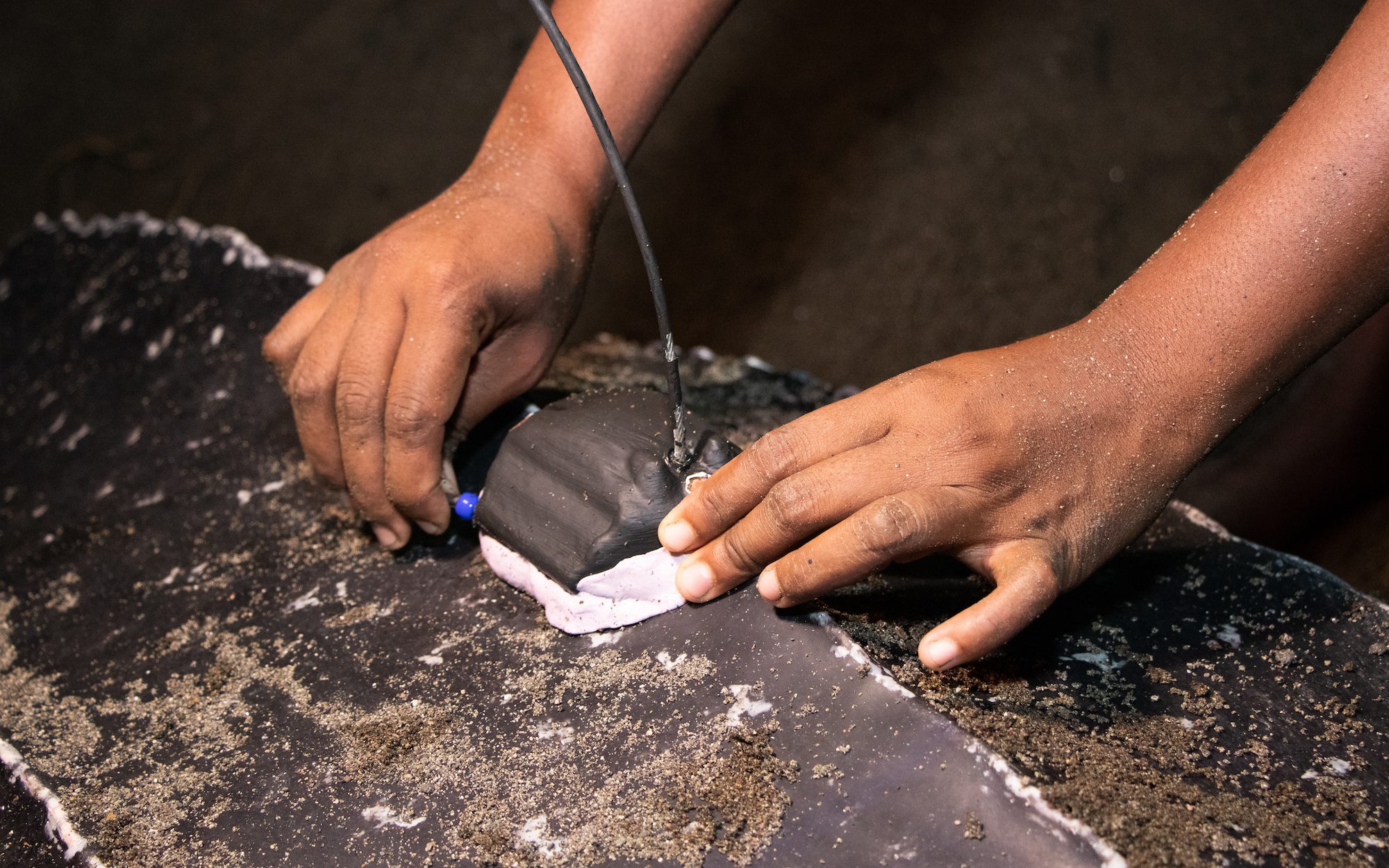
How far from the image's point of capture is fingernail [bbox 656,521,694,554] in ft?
3.22

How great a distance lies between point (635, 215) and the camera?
1.00 meters

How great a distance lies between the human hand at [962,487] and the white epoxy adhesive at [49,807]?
59 cm

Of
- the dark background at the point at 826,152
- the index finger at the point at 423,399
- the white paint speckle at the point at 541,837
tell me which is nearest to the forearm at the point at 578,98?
the index finger at the point at 423,399

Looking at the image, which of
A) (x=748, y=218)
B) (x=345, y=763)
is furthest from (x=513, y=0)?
(x=345, y=763)

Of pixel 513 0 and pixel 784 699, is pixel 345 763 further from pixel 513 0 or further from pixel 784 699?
pixel 513 0

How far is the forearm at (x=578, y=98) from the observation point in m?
1.36

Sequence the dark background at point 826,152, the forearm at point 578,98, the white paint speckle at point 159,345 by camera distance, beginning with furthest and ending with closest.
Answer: the dark background at point 826,152, the white paint speckle at point 159,345, the forearm at point 578,98

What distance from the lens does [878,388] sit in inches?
37.8

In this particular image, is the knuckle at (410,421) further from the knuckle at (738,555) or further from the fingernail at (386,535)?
the knuckle at (738,555)

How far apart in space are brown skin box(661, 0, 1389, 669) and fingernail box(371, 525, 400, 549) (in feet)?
1.39

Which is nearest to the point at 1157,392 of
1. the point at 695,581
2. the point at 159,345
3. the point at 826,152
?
the point at 695,581

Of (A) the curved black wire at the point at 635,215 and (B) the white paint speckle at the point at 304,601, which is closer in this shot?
(A) the curved black wire at the point at 635,215

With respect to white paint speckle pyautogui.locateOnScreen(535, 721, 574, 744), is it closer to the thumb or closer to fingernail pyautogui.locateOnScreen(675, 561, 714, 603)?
fingernail pyautogui.locateOnScreen(675, 561, 714, 603)

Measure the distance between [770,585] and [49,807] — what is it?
0.71 meters
